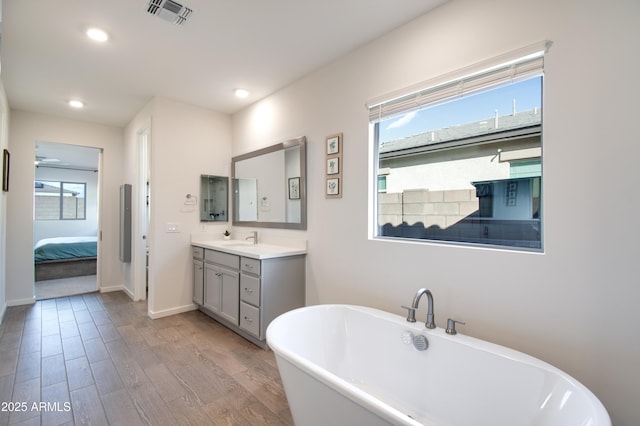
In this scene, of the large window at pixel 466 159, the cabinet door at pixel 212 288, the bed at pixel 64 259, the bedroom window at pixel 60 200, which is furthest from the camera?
the bedroom window at pixel 60 200

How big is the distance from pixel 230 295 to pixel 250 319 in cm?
40

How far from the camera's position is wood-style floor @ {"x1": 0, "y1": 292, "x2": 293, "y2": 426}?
1824 mm

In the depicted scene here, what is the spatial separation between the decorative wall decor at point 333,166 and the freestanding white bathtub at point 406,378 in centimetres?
99

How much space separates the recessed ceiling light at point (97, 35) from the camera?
88.4 inches

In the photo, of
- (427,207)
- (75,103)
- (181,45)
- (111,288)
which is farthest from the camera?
(111,288)

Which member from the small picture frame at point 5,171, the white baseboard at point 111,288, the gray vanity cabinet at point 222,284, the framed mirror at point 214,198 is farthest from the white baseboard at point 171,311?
the small picture frame at point 5,171

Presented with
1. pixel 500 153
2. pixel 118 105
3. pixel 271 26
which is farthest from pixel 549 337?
pixel 118 105

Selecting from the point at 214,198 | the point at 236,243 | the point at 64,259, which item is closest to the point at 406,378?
the point at 236,243

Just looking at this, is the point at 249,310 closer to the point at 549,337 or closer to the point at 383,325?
the point at 383,325

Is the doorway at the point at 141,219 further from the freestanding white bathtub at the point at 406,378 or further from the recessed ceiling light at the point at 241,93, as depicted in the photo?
the freestanding white bathtub at the point at 406,378

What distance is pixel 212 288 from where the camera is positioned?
132 inches

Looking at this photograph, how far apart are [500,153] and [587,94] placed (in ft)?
1.62

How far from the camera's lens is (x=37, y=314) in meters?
3.58

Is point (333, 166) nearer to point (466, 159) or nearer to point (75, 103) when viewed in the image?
point (466, 159)
